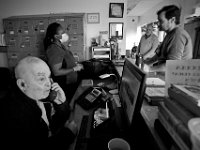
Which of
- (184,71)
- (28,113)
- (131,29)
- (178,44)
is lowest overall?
(28,113)

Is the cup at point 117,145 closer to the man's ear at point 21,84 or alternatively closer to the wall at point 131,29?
the man's ear at point 21,84

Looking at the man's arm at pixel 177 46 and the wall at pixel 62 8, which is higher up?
the wall at pixel 62 8

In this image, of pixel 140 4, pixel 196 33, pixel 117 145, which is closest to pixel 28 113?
pixel 117 145

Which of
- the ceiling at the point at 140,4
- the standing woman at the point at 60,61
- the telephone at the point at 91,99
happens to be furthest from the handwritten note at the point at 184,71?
the ceiling at the point at 140,4

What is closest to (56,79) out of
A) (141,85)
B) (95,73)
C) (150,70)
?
(95,73)

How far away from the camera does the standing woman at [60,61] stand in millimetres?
1904

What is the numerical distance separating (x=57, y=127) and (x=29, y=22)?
10.2ft

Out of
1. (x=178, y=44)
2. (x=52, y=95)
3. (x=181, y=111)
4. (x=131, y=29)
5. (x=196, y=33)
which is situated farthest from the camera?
(x=131, y=29)

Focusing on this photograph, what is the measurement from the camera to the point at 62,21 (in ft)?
10.9

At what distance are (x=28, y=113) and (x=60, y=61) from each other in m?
1.23

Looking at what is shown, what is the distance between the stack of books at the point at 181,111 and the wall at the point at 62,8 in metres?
3.44

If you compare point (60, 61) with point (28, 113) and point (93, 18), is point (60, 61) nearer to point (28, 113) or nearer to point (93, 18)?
point (28, 113)

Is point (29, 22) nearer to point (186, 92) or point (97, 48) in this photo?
point (97, 48)

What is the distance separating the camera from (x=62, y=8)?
3.68 m
